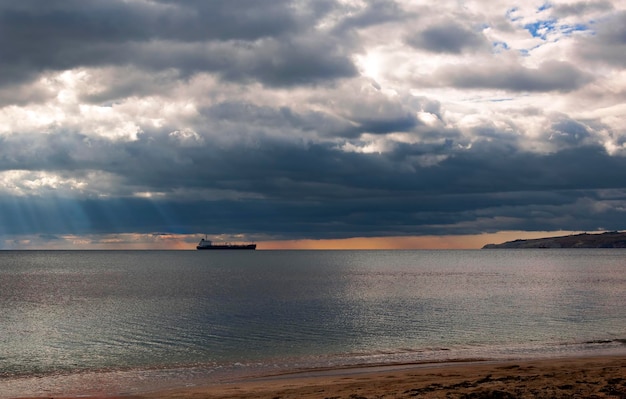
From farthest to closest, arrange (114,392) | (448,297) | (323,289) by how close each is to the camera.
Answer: (323,289) → (448,297) → (114,392)

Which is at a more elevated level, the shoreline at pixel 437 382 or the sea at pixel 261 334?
the shoreline at pixel 437 382

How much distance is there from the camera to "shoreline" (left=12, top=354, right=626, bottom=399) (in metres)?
24.2

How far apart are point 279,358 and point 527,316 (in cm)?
3402

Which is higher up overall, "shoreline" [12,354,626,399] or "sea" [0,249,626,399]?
"shoreline" [12,354,626,399]

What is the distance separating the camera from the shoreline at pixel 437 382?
79.5 feet

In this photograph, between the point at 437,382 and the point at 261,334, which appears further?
the point at 261,334

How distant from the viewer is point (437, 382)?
90.9ft

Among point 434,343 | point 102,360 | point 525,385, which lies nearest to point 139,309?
point 102,360

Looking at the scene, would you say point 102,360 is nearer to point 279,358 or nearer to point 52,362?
point 52,362

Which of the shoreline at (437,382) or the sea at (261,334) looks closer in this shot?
the shoreline at (437,382)

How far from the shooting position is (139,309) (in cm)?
7156

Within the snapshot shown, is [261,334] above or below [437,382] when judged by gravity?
below

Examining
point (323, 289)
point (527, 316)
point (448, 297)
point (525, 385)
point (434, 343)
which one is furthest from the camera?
point (323, 289)

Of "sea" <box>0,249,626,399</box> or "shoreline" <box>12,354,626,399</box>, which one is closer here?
"shoreline" <box>12,354,626,399</box>
